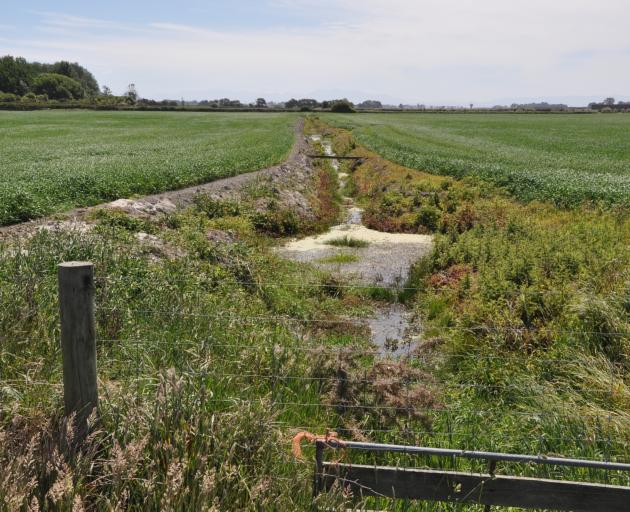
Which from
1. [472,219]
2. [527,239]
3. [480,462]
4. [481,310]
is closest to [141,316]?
[480,462]

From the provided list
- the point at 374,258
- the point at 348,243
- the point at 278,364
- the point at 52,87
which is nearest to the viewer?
the point at 278,364

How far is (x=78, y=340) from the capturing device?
367 cm

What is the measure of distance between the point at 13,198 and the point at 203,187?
23.0 feet

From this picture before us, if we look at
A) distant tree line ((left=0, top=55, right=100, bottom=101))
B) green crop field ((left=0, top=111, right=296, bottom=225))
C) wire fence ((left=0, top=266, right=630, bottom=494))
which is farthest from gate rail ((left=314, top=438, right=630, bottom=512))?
distant tree line ((left=0, top=55, right=100, bottom=101))

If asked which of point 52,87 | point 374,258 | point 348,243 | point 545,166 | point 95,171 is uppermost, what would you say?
point 52,87

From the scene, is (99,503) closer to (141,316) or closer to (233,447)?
(233,447)

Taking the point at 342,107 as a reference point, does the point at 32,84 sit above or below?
above

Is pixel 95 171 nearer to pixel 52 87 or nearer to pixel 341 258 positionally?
pixel 341 258

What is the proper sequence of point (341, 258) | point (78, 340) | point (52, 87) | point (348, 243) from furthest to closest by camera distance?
point (52, 87) < point (348, 243) < point (341, 258) < point (78, 340)

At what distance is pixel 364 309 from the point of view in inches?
460

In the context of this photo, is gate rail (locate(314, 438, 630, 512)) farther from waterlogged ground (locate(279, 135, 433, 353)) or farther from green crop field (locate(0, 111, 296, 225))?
green crop field (locate(0, 111, 296, 225))

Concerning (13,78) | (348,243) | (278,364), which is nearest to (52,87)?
(13,78)

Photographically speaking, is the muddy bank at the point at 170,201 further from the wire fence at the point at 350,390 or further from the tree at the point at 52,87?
the tree at the point at 52,87

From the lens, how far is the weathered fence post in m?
3.58
